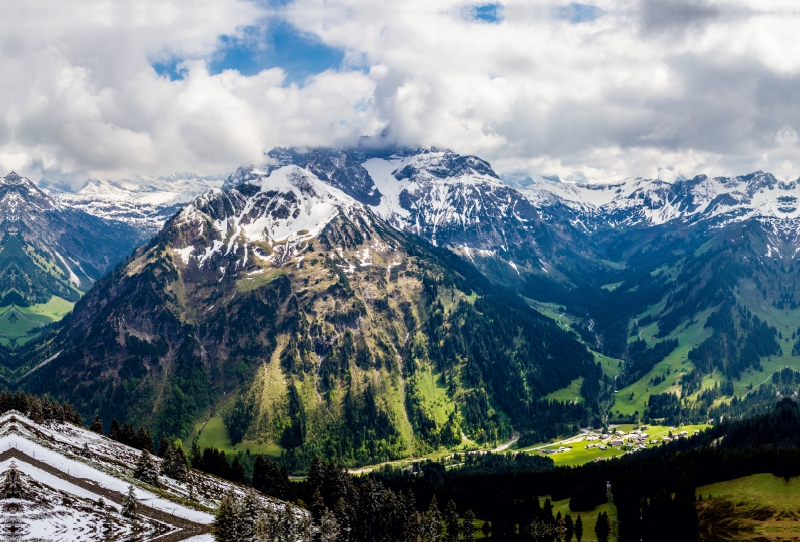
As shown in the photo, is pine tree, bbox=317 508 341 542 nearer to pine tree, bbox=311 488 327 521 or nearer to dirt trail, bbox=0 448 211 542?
pine tree, bbox=311 488 327 521

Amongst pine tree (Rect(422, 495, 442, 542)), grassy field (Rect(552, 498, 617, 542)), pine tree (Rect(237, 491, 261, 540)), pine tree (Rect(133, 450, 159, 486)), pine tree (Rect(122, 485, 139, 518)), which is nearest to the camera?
pine tree (Rect(237, 491, 261, 540))

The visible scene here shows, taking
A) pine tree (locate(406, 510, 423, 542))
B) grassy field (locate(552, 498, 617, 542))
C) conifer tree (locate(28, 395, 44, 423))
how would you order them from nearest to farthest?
pine tree (locate(406, 510, 423, 542)) < conifer tree (locate(28, 395, 44, 423)) < grassy field (locate(552, 498, 617, 542))

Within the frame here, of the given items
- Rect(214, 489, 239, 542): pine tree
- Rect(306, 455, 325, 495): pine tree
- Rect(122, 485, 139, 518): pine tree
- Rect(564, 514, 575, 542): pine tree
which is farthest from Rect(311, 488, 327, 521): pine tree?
Rect(564, 514, 575, 542): pine tree

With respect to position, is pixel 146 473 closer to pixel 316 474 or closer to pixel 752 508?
pixel 316 474

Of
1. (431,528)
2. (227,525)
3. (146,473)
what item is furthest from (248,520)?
(431,528)

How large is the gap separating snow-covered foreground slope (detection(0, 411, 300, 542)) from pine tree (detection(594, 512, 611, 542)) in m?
85.3

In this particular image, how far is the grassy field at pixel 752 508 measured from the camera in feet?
488

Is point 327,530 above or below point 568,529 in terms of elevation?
above

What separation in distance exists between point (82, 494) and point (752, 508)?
6397 inches

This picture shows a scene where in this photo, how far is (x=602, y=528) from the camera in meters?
160

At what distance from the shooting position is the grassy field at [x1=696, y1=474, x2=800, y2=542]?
149 meters

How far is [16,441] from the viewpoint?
120125 mm

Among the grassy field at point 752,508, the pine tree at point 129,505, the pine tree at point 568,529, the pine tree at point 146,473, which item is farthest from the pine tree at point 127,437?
the grassy field at point 752,508

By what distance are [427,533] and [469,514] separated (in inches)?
796
